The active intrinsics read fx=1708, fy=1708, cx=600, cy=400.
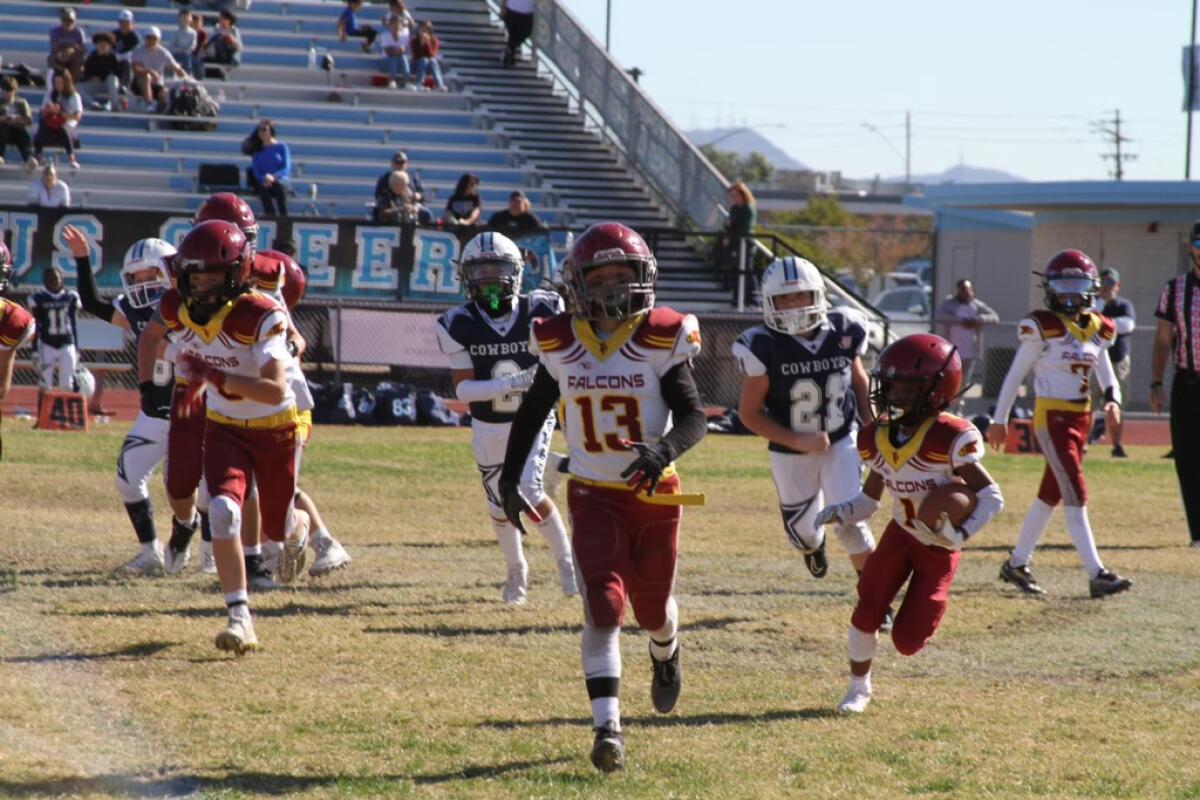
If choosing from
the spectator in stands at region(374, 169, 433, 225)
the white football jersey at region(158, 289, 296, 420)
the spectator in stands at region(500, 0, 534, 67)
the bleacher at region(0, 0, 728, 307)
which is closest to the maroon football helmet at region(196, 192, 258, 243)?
the white football jersey at region(158, 289, 296, 420)

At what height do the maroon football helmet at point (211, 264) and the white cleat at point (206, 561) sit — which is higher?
the maroon football helmet at point (211, 264)

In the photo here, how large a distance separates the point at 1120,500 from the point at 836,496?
26.3 ft

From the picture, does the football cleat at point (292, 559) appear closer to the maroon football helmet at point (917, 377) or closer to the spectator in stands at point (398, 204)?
the maroon football helmet at point (917, 377)

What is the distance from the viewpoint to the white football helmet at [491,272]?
866cm

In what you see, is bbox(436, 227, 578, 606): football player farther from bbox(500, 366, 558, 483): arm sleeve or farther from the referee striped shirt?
the referee striped shirt

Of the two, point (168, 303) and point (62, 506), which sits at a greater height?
point (168, 303)

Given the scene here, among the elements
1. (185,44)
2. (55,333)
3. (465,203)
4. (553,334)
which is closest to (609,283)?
(553,334)

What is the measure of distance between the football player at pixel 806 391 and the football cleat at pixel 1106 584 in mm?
2182

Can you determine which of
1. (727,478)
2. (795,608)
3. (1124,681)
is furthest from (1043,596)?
(727,478)

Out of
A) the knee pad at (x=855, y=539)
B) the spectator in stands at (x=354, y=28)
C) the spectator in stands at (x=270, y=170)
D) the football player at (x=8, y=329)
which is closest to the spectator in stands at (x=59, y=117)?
the spectator in stands at (x=270, y=170)

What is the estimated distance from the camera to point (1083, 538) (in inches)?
377

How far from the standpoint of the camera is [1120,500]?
1512 centimetres

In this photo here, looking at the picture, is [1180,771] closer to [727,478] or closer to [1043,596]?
[1043,596]

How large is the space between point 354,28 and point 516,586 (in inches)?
803
